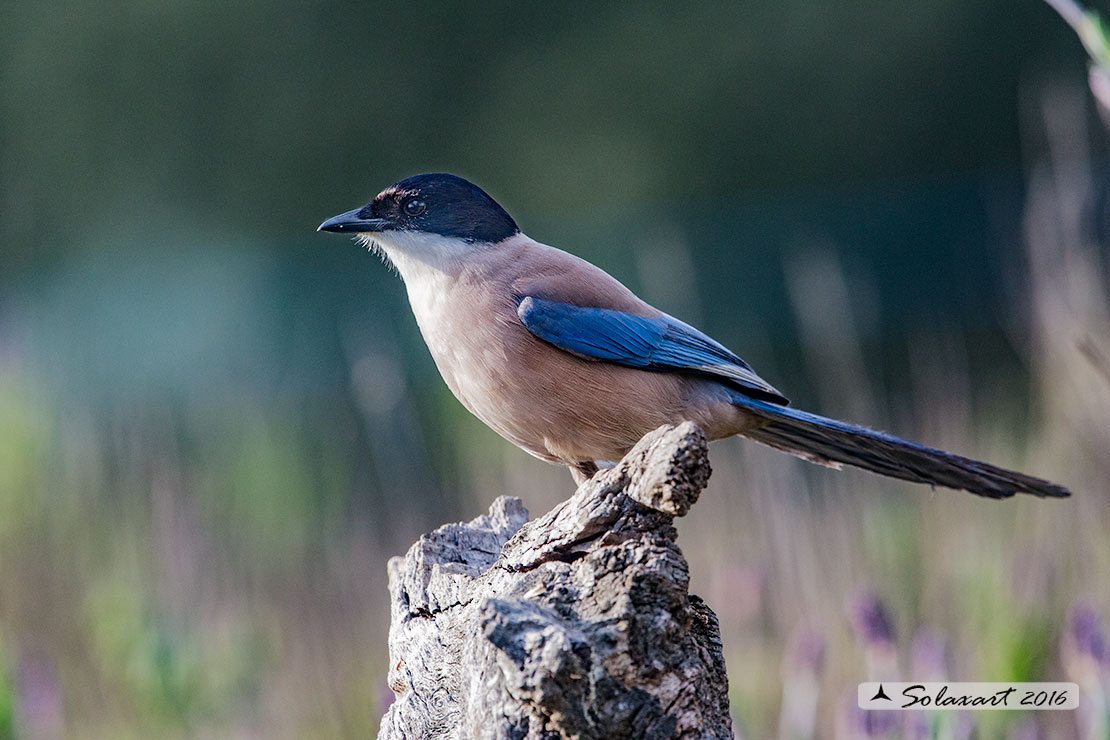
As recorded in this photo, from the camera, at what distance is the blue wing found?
365 cm

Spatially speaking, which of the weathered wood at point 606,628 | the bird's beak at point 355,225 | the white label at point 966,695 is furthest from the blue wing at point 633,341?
the weathered wood at point 606,628

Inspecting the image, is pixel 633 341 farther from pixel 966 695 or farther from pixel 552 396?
pixel 966 695

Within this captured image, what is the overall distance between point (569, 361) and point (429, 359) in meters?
6.79

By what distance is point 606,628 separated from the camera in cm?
233

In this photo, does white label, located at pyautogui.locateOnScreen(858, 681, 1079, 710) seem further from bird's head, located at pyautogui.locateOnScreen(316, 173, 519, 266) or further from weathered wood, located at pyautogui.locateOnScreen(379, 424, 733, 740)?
bird's head, located at pyautogui.locateOnScreen(316, 173, 519, 266)

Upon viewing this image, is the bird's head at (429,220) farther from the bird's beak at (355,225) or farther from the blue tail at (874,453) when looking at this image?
the blue tail at (874,453)

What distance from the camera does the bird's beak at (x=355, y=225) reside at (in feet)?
13.3

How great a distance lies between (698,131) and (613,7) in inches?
82.2

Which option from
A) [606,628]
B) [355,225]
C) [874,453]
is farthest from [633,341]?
[606,628]

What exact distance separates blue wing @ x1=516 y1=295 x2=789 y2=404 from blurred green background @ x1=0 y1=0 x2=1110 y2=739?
0.70 metres

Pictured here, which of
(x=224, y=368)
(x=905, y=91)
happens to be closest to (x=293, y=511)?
(x=224, y=368)

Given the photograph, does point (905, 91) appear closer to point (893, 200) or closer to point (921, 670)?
point (893, 200)

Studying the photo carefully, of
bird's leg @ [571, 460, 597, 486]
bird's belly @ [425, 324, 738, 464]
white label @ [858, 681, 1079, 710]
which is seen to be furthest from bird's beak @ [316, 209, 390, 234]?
white label @ [858, 681, 1079, 710]

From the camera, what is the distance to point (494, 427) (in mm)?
3697
